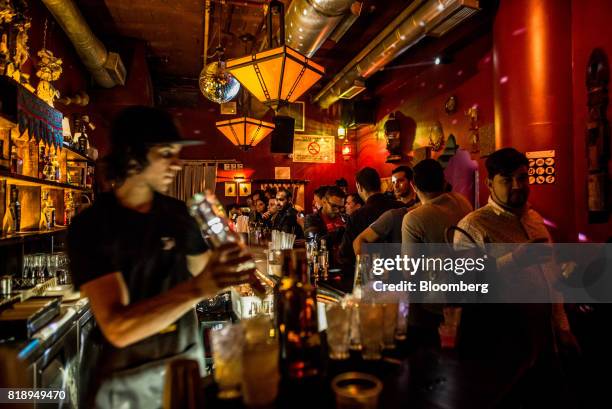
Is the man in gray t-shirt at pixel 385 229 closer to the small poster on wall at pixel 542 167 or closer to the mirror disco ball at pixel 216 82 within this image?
the small poster on wall at pixel 542 167

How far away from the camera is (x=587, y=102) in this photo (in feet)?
11.5

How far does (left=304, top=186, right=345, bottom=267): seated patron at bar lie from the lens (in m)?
4.24

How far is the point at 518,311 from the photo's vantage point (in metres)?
1.86

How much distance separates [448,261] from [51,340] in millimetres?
2580

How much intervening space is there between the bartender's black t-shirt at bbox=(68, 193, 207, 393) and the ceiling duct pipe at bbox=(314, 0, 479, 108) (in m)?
4.03

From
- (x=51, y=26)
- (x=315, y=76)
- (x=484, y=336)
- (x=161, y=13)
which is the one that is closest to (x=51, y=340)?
(x=484, y=336)

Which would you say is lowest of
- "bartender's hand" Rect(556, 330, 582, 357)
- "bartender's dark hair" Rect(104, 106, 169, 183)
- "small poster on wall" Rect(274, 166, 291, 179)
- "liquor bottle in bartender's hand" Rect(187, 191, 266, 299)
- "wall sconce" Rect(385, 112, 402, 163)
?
"bartender's hand" Rect(556, 330, 582, 357)

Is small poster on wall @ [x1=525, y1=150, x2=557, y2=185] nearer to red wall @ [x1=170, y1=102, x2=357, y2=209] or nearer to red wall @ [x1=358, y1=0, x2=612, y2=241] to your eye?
red wall @ [x1=358, y1=0, x2=612, y2=241]

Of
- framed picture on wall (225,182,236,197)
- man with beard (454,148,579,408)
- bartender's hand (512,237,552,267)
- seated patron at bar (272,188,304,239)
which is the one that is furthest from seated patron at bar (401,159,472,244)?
framed picture on wall (225,182,236,197)

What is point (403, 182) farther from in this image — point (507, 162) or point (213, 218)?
point (213, 218)

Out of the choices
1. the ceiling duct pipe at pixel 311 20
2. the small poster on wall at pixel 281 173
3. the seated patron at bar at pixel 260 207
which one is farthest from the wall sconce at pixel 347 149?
the ceiling duct pipe at pixel 311 20

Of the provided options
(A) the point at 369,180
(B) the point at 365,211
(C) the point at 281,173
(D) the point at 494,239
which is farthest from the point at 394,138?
(D) the point at 494,239

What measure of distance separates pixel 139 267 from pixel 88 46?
534 cm

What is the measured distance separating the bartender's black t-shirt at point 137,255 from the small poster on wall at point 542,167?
12.2 feet
